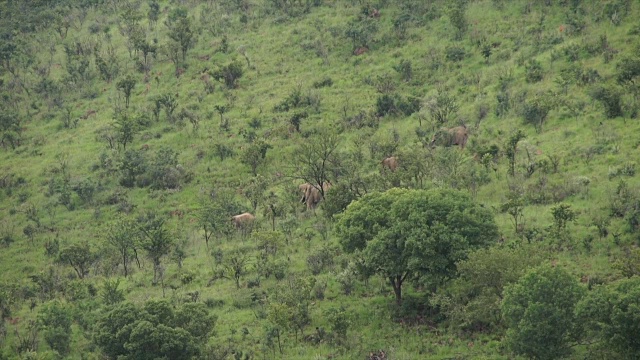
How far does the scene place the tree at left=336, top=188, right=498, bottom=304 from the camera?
39.7m

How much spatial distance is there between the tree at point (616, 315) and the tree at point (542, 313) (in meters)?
0.84

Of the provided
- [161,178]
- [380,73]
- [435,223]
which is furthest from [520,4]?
[435,223]

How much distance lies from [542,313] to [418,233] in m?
8.92

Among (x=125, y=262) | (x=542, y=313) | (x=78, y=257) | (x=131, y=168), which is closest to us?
(x=542, y=313)

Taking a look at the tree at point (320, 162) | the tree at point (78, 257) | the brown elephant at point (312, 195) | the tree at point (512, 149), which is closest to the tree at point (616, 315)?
the tree at point (512, 149)

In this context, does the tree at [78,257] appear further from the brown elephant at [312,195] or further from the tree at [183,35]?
the tree at [183,35]

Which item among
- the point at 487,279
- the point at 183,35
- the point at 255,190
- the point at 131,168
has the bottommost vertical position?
the point at 131,168

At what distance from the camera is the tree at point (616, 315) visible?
102 feet

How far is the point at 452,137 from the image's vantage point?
2462 inches

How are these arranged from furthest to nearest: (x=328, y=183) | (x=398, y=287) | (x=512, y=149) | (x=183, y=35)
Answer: (x=183, y=35)
(x=328, y=183)
(x=512, y=149)
(x=398, y=287)

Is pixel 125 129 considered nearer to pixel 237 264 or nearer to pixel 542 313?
pixel 237 264

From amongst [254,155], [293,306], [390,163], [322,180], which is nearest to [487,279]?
[293,306]

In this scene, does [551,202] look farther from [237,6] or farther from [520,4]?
[237,6]

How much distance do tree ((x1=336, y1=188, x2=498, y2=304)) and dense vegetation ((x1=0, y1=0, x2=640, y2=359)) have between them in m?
0.14
